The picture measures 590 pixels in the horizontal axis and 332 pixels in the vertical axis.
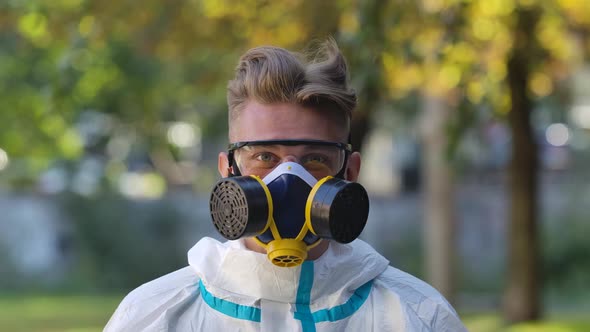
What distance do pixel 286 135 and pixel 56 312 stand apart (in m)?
10.7

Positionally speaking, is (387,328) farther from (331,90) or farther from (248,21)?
(248,21)

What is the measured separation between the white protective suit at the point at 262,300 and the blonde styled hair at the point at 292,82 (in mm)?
358

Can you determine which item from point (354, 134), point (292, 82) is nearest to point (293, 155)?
point (292, 82)

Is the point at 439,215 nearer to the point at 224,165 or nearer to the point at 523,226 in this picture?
the point at 523,226

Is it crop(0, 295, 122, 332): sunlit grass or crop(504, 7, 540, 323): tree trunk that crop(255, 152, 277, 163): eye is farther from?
crop(0, 295, 122, 332): sunlit grass

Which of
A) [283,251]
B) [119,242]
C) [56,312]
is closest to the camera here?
[283,251]

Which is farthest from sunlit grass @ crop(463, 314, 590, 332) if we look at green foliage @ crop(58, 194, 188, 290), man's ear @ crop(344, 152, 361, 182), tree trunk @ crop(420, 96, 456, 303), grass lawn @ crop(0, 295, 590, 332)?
man's ear @ crop(344, 152, 361, 182)

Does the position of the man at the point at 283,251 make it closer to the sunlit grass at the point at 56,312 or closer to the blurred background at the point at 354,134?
the blurred background at the point at 354,134

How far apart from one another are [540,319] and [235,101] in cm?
899

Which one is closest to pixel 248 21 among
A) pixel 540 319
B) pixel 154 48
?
pixel 154 48

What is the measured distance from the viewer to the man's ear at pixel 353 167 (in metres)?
2.63

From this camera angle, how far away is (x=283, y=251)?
2352mm

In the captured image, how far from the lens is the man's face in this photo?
2447 millimetres

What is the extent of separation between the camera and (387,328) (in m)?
2.44
